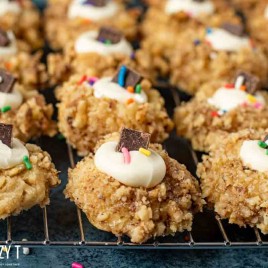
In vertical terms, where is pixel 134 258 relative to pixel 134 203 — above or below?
below

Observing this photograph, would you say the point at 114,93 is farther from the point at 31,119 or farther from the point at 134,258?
the point at 134,258

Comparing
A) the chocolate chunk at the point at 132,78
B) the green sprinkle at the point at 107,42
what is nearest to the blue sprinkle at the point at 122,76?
the chocolate chunk at the point at 132,78

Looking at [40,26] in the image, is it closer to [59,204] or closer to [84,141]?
[84,141]

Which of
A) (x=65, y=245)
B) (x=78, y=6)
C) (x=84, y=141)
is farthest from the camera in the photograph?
(x=78, y=6)

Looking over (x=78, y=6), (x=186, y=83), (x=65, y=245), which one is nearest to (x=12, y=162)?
(x=65, y=245)

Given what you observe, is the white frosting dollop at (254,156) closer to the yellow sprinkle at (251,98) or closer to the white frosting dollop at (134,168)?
the white frosting dollop at (134,168)

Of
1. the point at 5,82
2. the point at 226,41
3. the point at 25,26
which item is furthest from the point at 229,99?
the point at 25,26
